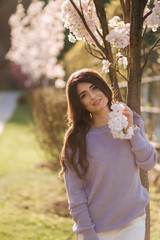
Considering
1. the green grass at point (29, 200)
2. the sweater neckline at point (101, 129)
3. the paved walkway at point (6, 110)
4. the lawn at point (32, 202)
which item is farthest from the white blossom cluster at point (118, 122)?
the paved walkway at point (6, 110)

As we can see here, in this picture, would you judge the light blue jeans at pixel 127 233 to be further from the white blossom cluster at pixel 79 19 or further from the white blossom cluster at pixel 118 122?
the white blossom cluster at pixel 79 19

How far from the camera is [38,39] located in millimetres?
15289

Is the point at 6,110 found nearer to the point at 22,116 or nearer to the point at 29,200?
the point at 22,116

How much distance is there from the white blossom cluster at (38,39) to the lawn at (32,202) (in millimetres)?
4702

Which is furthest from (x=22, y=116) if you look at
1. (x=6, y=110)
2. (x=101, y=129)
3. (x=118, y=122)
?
(x=118, y=122)

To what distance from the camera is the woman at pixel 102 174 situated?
2057 mm

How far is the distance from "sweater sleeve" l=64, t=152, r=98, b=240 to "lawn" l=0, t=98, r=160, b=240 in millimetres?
1949

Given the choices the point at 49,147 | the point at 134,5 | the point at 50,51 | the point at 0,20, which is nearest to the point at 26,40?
the point at 50,51

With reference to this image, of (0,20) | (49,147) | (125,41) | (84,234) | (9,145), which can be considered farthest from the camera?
(0,20)

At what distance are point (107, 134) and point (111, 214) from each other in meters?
0.45

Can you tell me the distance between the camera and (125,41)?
7.38 feet

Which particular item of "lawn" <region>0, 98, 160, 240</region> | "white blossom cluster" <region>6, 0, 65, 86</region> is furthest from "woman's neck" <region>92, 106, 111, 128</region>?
"white blossom cluster" <region>6, 0, 65, 86</region>

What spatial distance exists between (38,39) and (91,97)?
44.8ft

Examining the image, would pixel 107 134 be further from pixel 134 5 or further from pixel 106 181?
pixel 134 5
